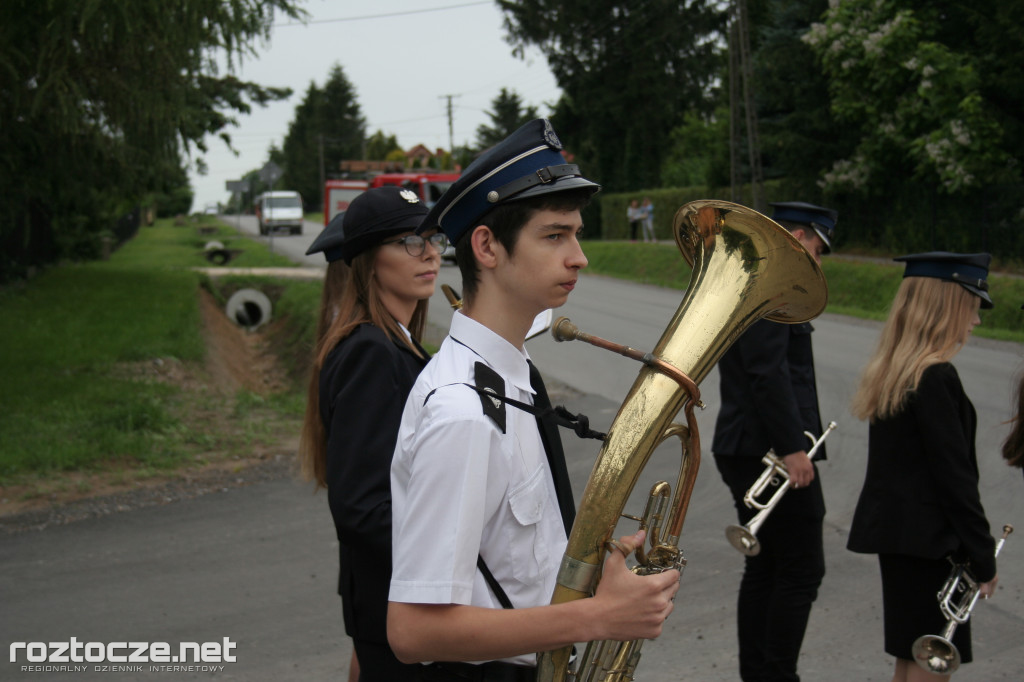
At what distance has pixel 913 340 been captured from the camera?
348 cm

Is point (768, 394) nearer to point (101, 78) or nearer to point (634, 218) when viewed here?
point (101, 78)

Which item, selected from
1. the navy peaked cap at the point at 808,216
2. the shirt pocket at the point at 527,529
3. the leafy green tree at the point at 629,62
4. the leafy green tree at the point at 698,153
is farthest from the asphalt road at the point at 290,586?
the leafy green tree at the point at 629,62

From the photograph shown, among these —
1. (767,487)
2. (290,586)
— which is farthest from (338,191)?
(767,487)

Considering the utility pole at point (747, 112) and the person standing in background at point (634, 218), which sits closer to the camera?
the utility pole at point (747, 112)

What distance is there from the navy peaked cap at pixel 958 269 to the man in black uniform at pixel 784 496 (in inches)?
17.3

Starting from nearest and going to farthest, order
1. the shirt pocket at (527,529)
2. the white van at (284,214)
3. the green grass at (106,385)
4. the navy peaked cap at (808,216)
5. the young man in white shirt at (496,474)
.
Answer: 1. the young man in white shirt at (496,474)
2. the shirt pocket at (527,529)
3. the navy peaked cap at (808,216)
4. the green grass at (106,385)
5. the white van at (284,214)

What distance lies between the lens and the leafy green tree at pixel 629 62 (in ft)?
136

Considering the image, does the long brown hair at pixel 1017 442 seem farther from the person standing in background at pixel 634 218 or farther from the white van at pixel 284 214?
the white van at pixel 284 214

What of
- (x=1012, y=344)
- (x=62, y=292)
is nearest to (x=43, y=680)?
(x=1012, y=344)

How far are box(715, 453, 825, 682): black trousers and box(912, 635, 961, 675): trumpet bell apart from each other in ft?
2.05

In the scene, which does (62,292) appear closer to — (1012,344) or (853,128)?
(1012,344)

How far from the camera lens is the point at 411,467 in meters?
1.69

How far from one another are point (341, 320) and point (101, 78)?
847cm

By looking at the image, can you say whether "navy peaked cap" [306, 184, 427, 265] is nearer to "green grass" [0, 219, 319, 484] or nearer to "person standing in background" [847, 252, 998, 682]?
"person standing in background" [847, 252, 998, 682]
